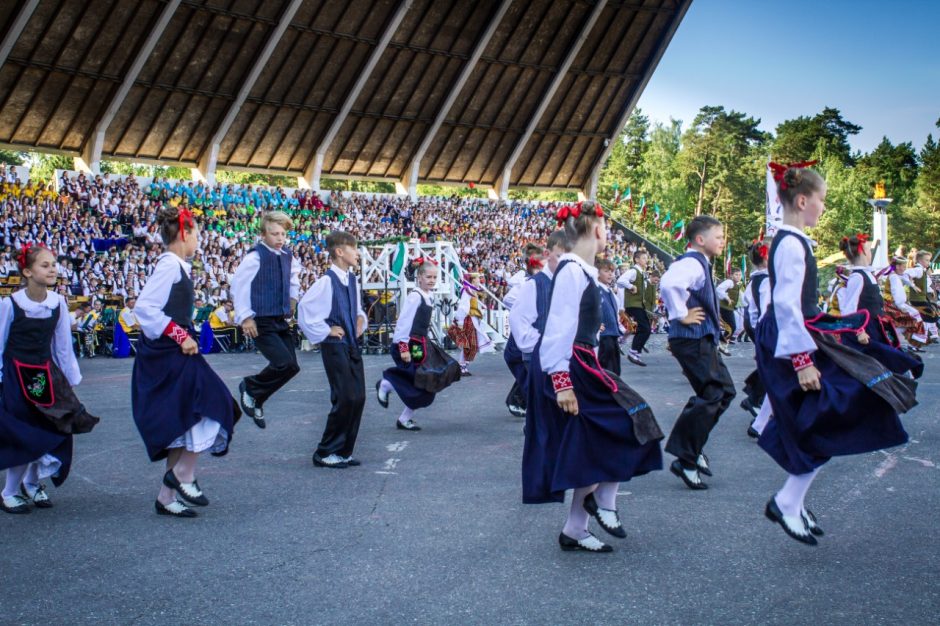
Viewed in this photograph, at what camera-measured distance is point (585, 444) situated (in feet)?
15.3

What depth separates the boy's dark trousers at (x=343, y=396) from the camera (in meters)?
7.22

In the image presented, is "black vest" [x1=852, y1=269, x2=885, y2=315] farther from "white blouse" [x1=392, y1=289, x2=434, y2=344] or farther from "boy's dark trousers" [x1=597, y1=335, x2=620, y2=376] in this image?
"white blouse" [x1=392, y1=289, x2=434, y2=344]

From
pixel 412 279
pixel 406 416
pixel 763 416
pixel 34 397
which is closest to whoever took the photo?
pixel 34 397

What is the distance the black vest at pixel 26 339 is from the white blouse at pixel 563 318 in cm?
334

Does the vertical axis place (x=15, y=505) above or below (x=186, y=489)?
below

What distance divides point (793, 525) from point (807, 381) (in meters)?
0.70

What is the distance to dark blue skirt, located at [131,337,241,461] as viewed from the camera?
562 cm

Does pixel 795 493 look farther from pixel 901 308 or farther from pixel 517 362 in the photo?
pixel 901 308

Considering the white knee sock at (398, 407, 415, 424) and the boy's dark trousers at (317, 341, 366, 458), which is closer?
the boy's dark trousers at (317, 341, 366, 458)

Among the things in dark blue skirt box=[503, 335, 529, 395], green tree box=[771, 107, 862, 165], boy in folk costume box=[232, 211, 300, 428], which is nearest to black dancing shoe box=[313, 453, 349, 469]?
boy in folk costume box=[232, 211, 300, 428]

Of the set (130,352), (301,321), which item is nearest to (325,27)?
(130,352)

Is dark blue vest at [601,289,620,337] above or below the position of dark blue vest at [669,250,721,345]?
below

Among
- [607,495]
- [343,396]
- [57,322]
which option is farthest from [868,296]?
[57,322]

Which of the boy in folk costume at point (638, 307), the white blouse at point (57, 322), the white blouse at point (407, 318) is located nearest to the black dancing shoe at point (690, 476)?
the white blouse at point (407, 318)
